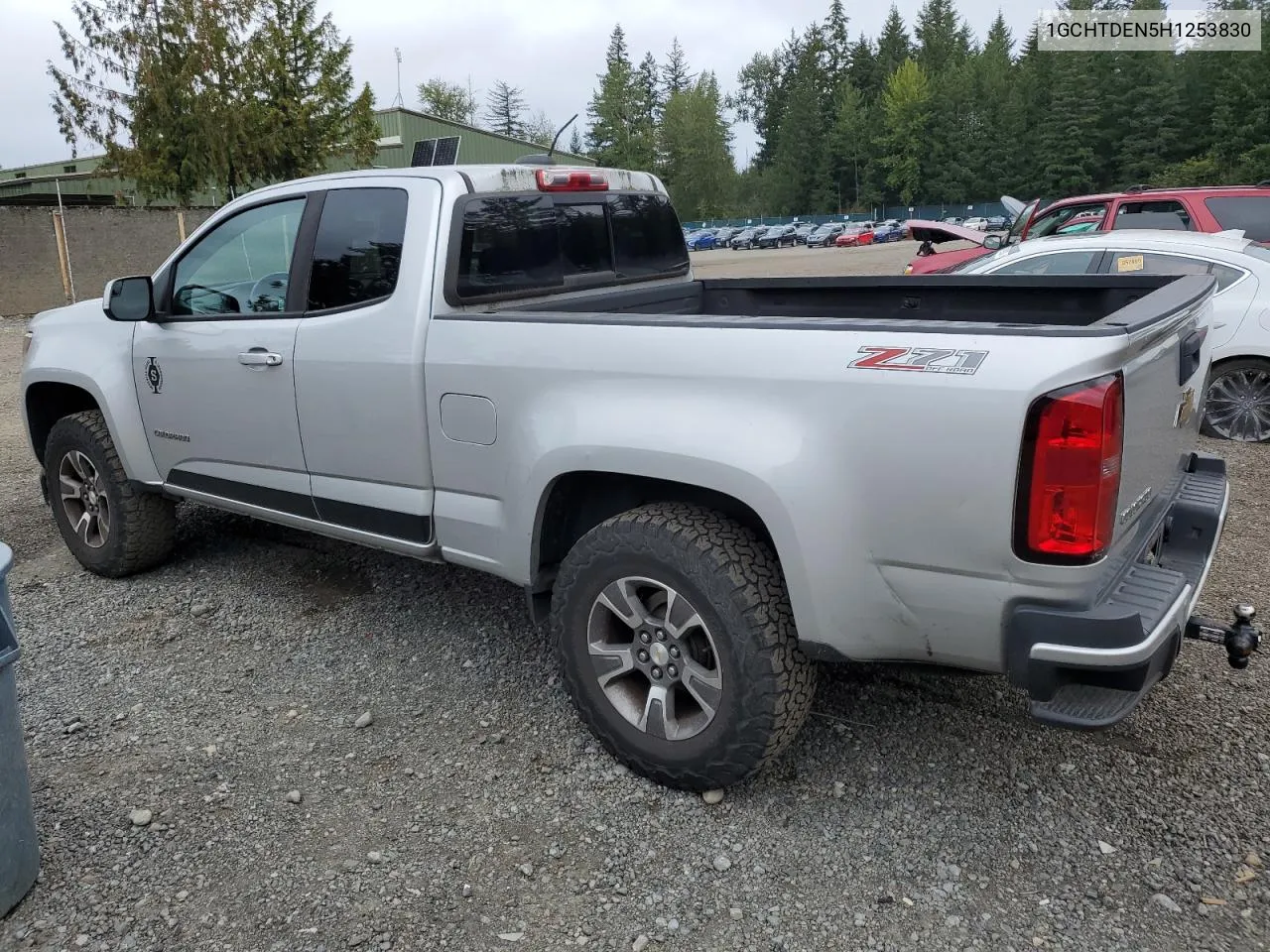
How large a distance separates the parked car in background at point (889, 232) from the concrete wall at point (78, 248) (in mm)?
41624

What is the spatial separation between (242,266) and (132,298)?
0.56 m

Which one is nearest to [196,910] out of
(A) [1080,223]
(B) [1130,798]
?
(B) [1130,798]

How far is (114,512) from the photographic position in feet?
15.6

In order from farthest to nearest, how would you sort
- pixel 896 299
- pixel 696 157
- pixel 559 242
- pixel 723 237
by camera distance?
pixel 696 157 → pixel 723 237 → pixel 896 299 → pixel 559 242

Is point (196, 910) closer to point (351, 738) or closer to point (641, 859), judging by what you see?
point (351, 738)

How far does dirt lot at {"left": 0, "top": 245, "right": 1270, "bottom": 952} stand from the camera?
2.51m

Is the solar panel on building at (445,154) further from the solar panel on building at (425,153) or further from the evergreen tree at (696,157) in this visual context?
the evergreen tree at (696,157)

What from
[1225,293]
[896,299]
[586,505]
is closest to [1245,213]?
[1225,293]

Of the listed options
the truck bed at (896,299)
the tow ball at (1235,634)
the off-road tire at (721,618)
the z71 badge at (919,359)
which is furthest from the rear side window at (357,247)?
the tow ball at (1235,634)

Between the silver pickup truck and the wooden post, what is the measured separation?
19029mm

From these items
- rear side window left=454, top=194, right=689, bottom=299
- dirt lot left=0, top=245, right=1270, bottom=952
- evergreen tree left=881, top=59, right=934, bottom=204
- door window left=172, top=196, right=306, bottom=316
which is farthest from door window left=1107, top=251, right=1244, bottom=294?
evergreen tree left=881, top=59, right=934, bottom=204

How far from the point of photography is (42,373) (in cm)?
483

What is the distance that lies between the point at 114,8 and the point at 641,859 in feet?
85.6

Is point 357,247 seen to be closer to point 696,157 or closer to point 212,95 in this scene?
point 212,95
